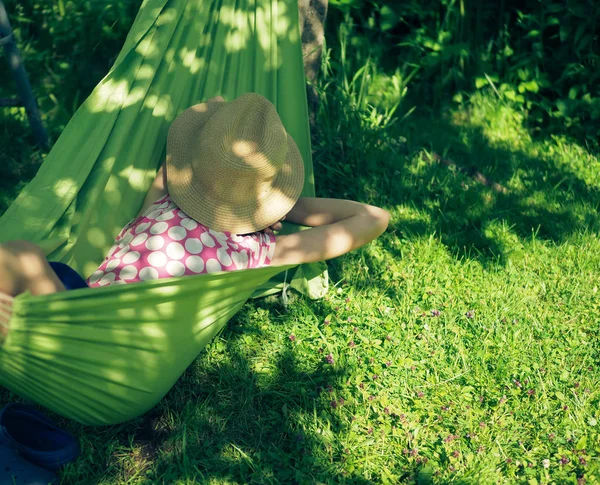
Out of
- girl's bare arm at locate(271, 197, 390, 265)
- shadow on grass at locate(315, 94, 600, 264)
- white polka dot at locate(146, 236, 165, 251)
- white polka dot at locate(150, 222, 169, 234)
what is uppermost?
white polka dot at locate(150, 222, 169, 234)

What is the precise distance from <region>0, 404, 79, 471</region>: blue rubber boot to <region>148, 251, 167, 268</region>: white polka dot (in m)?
0.59

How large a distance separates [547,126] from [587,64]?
389mm

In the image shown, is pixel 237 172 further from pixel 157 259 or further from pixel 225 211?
pixel 157 259

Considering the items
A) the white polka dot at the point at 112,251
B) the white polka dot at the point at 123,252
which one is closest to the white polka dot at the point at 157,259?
Answer: the white polka dot at the point at 123,252

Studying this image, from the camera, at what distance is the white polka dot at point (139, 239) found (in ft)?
7.20

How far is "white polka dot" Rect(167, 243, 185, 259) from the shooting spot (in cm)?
216

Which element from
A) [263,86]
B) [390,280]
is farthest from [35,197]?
[390,280]

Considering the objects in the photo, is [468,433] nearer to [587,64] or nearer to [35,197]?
[35,197]

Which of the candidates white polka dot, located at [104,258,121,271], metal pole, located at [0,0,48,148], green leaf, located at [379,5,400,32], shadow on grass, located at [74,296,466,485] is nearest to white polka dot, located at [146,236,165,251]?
white polka dot, located at [104,258,121,271]

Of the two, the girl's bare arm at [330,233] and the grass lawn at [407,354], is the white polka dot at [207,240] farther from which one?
the grass lawn at [407,354]

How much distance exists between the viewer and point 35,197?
223 cm

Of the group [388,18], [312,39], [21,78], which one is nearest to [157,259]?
[21,78]

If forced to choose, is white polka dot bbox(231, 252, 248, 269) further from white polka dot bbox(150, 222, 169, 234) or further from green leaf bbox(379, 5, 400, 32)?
green leaf bbox(379, 5, 400, 32)

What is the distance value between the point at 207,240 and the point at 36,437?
817 mm
